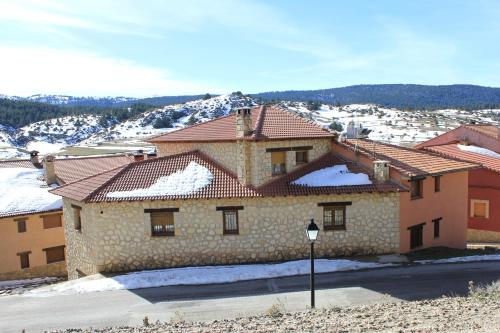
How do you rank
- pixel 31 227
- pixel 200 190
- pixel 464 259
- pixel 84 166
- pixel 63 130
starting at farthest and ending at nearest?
pixel 63 130
pixel 84 166
pixel 31 227
pixel 200 190
pixel 464 259

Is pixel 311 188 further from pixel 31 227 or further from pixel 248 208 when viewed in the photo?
pixel 31 227

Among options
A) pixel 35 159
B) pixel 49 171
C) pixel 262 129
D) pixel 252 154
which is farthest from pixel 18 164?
pixel 252 154

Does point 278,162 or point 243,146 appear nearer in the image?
point 243,146

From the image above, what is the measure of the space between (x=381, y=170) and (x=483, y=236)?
49.0 feet

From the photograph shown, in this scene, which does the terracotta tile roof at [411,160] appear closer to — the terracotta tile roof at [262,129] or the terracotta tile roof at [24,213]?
the terracotta tile roof at [262,129]

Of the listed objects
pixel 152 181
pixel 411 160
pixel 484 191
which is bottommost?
pixel 484 191

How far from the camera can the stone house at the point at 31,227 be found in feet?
98.8

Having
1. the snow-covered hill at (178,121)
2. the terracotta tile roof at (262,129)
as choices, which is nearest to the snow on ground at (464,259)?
the terracotta tile roof at (262,129)

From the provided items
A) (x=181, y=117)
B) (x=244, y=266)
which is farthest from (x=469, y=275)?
(x=181, y=117)

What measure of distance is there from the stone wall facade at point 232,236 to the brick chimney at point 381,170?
2.48 feet

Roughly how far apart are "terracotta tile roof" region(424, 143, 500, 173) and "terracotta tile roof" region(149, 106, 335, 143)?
11399 millimetres

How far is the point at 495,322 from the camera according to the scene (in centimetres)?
979

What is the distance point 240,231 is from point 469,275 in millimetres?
9263

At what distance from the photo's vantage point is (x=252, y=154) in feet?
70.3
